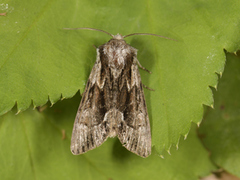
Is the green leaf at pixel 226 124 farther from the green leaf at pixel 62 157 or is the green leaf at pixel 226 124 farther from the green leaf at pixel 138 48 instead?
the green leaf at pixel 138 48

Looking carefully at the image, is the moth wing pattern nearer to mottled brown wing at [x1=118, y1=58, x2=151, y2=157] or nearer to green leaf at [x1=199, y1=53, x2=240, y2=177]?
mottled brown wing at [x1=118, y1=58, x2=151, y2=157]

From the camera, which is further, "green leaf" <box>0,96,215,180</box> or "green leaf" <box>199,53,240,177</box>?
"green leaf" <box>199,53,240,177</box>

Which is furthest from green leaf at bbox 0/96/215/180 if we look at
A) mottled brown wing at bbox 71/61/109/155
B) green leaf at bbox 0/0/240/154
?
green leaf at bbox 0/0/240/154

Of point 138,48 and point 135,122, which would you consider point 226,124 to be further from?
point 138,48

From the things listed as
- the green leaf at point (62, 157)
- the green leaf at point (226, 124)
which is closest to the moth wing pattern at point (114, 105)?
the green leaf at point (62, 157)

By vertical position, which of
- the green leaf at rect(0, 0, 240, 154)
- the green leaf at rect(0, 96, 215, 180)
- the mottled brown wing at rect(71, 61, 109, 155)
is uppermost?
the green leaf at rect(0, 0, 240, 154)

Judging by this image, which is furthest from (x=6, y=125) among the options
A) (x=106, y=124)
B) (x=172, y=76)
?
(x=172, y=76)

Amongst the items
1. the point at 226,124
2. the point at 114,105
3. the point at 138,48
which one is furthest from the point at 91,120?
the point at 226,124
